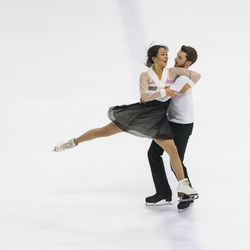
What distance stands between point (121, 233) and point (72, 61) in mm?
2693

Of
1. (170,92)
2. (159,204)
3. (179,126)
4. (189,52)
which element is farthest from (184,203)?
(189,52)

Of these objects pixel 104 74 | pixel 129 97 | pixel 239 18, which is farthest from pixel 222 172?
pixel 239 18

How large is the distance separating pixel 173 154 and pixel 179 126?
0.61 ft

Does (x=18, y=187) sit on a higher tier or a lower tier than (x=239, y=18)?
lower

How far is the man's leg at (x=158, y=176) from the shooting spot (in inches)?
138

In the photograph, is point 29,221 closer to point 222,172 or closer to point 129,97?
point 222,172

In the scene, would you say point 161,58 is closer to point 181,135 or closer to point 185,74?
point 185,74

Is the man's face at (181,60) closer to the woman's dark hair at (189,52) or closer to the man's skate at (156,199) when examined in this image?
the woman's dark hair at (189,52)

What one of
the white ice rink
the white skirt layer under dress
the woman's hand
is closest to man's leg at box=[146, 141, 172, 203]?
the white ice rink

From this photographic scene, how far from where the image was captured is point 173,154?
3.30 m

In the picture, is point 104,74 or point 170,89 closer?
point 170,89

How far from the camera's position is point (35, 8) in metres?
6.13

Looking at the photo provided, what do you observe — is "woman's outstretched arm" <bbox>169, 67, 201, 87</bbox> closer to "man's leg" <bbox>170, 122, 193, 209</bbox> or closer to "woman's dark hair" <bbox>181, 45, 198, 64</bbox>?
"woman's dark hair" <bbox>181, 45, 198, 64</bbox>

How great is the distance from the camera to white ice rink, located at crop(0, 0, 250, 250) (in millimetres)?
3156
